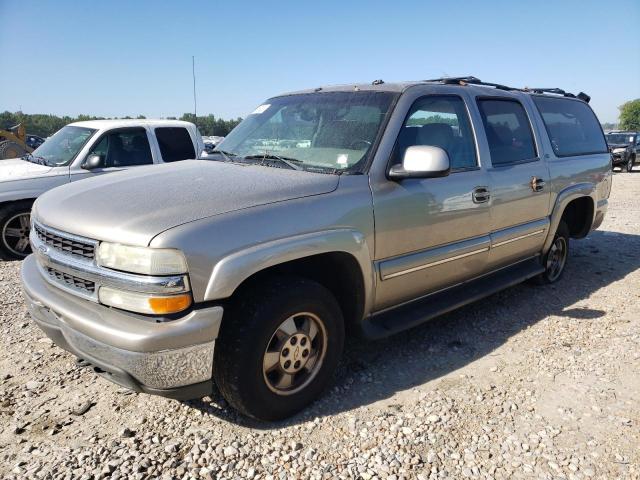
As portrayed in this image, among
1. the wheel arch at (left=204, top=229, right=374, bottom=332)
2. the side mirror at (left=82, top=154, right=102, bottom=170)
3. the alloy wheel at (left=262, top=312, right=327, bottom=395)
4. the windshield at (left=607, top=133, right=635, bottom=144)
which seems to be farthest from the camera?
the windshield at (left=607, top=133, right=635, bottom=144)

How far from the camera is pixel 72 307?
7.92 ft

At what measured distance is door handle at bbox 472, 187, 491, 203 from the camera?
3.54 metres

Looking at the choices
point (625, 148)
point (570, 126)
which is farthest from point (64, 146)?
point (625, 148)

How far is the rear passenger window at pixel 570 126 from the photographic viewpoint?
4699 millimetres

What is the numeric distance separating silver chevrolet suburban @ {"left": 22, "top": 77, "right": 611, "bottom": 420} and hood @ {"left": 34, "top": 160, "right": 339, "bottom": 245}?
13mm

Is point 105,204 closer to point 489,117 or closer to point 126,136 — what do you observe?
point 489,117

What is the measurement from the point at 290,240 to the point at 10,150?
16.3 metres

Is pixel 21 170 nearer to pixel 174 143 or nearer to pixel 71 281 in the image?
pixel 174 143

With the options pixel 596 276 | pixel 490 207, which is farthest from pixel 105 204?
pixel 596 276

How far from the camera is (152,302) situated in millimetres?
2174

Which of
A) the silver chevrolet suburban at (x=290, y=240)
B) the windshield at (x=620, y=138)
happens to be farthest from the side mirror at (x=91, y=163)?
the windshield at (x=620, y=138)

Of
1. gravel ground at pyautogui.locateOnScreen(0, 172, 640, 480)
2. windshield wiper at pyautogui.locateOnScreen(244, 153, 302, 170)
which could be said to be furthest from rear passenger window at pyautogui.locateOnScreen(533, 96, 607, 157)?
windshield wiper at pyautogui.locateOnScreen(244, 153, 302, 170)

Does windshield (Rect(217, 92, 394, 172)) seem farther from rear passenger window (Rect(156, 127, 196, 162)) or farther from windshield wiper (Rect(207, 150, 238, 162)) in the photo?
rear passenger window (Rect(156, 127, 196, 162))

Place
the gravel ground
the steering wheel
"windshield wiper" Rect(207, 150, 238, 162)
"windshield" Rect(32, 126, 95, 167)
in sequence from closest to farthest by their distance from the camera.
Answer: the gravel ground, the steering wheel, "windshield wiper" Rect(207, 150, 238, 162), "windshield" Rect(32, 126, 95, 167)
